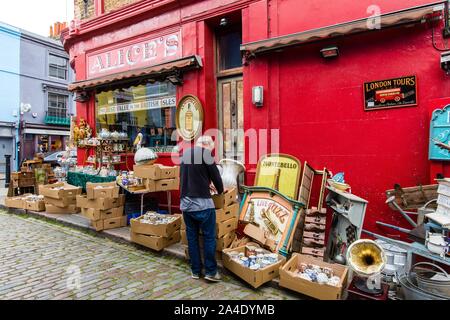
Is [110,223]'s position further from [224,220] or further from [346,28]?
[346,28]

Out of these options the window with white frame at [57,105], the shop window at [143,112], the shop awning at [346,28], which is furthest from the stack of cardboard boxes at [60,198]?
the window with white frame at [57,105]

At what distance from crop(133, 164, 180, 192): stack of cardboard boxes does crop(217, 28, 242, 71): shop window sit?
2832 millimetres

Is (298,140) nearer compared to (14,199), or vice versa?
(298,140)

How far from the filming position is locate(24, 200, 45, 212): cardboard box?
8391mm

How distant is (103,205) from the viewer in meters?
6.44

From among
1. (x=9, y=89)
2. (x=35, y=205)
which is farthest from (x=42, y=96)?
(x=35, y=205)

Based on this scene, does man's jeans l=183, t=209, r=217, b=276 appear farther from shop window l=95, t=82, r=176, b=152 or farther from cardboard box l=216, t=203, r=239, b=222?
shop window l=95, t=82, r=176, b=152

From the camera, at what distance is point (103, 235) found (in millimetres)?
6473

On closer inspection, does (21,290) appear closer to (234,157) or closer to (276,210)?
(276,210)

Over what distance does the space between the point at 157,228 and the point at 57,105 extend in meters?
23.3

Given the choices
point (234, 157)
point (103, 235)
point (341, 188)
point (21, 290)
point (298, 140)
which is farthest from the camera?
point (234, 157)

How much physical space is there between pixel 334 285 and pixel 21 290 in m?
3.97

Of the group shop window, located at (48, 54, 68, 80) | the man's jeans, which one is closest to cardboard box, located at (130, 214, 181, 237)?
the man's jeans
